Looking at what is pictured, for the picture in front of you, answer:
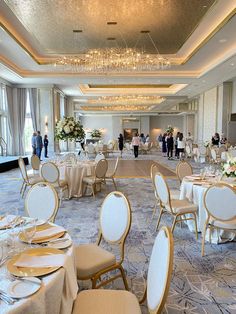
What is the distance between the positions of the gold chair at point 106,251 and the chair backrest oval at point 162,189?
4.45 feet

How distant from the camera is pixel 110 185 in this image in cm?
816

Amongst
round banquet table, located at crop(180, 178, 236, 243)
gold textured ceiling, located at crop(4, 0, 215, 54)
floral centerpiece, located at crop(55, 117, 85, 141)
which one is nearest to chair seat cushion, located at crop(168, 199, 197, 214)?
round banquet table, located at crop(180, 178, 236, 243)

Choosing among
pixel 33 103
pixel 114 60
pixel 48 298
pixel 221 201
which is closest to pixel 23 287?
pixel 48 298

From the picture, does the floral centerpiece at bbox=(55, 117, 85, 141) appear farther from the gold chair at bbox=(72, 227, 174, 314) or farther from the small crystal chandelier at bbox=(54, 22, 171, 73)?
the gold chair at bbox=(72, 227, 174, 314)

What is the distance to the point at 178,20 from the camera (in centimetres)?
668

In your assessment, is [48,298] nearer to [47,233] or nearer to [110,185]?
[47,233]

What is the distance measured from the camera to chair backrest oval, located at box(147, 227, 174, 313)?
151 centimetres

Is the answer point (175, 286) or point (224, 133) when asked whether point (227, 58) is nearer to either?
point (224, 133)

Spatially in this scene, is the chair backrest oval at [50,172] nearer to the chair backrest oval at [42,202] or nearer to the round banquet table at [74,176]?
the round banquet table at [74,176]

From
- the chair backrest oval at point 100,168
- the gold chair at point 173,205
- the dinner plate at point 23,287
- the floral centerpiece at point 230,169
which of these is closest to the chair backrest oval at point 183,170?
the gold chair at point 173,205

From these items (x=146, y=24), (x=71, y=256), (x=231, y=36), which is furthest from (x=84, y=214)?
(x=231, y=36)

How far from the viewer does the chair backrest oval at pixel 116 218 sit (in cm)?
255

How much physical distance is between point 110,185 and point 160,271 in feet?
21.5

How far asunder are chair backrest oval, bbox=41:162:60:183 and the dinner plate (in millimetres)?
4610
